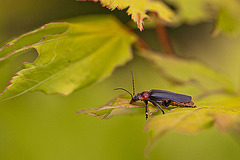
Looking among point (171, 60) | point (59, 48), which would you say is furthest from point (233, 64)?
point (59, 48)

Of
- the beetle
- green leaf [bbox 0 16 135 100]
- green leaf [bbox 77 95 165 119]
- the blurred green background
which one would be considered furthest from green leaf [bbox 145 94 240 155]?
the blurred green background

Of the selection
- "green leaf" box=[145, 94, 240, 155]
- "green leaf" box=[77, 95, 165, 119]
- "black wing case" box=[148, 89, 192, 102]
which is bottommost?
"green leaf" box=[145, 94, 240, 155]

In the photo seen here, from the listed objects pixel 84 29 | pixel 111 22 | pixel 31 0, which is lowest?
pixel 84 29

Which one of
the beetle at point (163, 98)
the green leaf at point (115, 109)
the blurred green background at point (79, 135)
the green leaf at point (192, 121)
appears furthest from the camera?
the blurred green background at point (79, 135)

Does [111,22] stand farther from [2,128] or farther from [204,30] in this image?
[204,30]

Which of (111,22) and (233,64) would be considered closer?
(111,22)

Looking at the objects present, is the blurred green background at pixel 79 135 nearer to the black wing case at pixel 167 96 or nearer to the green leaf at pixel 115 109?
the black wing case at pixel 167 96

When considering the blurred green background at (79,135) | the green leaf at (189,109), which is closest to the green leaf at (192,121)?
the green leaf at (189,109)

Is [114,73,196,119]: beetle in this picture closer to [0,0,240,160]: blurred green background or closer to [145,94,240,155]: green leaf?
[145,94,240,155]: green leaf

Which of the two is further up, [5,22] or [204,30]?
[5,22]
